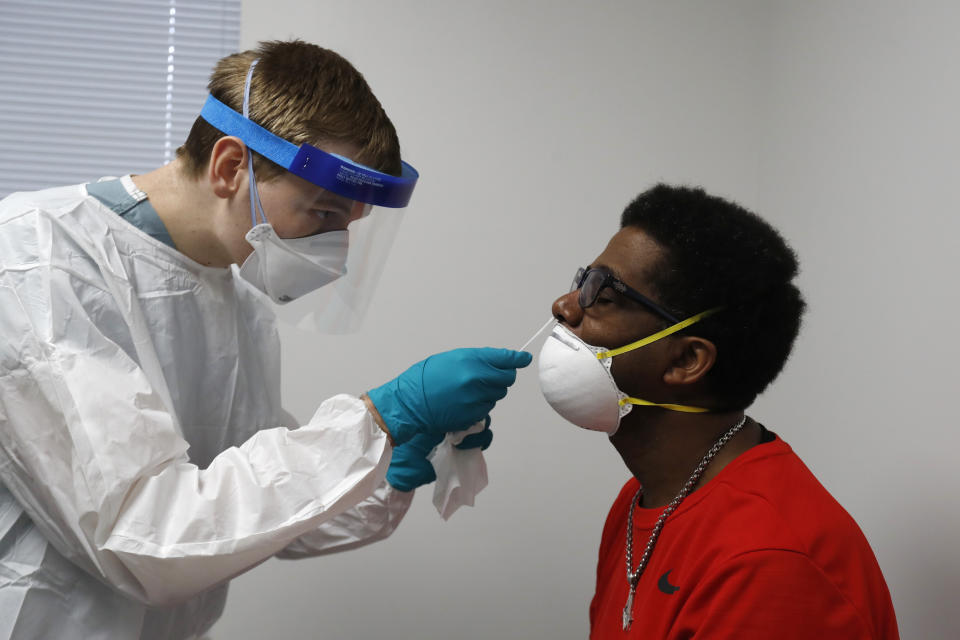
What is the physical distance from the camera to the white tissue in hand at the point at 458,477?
1538mm

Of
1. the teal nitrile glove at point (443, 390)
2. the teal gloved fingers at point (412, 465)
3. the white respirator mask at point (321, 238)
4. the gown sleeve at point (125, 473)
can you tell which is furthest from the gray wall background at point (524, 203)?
the gown sleeve at point (125, 473)

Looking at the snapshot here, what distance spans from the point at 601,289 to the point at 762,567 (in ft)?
1.61

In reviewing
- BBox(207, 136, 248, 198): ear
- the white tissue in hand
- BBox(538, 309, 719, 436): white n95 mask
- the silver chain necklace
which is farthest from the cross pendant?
BBox(207, 136, 248, 198): ear

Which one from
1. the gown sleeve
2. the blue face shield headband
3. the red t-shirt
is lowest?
the gown sleeve

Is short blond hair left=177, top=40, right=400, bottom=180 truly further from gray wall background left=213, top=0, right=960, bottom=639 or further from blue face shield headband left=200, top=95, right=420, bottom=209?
gray wall background left=213, top=0, right=960, bottom=639

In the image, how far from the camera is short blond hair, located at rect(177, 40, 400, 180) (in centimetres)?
126

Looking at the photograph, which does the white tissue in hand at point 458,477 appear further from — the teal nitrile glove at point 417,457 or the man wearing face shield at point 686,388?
the man wearing face shield at point 686,388

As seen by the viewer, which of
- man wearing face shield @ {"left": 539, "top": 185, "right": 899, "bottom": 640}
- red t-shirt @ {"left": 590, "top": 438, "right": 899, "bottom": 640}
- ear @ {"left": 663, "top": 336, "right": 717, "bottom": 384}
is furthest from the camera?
ear @ {"left": 663, "top": 336, "right": 717, "bottom": 384}

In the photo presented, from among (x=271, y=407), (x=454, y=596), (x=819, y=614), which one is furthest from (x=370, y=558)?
(x=819, y=614)

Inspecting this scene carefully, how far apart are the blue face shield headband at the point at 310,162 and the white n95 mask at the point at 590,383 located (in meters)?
0.40

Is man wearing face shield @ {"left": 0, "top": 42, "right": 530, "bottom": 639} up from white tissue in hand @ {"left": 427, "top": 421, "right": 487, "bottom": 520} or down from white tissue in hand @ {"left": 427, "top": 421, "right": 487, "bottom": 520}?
up

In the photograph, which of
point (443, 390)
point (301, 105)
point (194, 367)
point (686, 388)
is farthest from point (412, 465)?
point (301, 105)

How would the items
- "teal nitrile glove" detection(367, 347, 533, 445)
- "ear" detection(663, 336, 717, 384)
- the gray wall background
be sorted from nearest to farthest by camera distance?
"ear" detection(663, 336, 717, 384)
"teal nitrile glove" detection(367, 347, 533, 445)
the gray wall background

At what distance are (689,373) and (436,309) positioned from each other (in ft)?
3.29
